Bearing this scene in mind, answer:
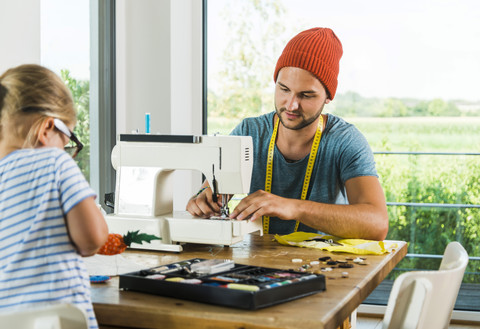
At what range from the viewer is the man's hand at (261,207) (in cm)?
217

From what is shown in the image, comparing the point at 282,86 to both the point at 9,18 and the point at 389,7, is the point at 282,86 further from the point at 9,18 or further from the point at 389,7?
the point at 389,7

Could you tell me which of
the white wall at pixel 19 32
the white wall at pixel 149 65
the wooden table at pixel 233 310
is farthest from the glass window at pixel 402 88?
the wooden table at pixel 233 310

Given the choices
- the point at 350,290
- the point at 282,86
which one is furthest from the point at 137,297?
the point at 282,86

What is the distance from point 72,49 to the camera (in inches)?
132

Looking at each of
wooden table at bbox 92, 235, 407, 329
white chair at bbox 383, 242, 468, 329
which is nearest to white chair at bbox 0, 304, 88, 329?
wooden table at bbox 92, 235, 407, 329

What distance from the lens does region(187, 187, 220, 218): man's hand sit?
2.27m

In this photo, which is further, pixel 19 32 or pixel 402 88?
pixel 402 88

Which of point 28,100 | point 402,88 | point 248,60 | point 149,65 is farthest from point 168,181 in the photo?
point 402,88

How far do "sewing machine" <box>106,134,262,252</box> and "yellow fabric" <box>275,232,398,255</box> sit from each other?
0.13m

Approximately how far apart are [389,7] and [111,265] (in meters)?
2.72

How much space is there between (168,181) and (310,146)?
2.42ft

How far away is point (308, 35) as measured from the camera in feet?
8.70

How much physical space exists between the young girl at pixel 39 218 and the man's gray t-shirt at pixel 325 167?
1.43m

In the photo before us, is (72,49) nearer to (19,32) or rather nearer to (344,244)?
(19,32)
